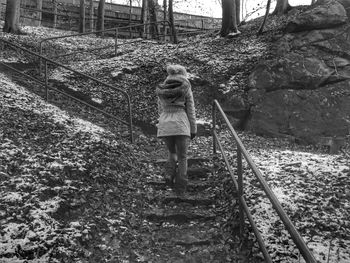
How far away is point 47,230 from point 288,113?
272 inches

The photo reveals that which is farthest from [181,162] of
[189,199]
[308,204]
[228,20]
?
[228,20]

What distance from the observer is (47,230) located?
12.9ft

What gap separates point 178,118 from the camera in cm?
521

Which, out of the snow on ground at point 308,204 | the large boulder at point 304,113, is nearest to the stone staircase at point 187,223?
the snow on ground at point 308,204

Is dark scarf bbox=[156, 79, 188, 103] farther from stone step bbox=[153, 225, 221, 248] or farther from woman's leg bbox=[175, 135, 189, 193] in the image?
stone step bbox=[153, 225, 221, 248]

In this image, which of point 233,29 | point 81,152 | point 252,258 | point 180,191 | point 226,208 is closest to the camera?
point 252,258

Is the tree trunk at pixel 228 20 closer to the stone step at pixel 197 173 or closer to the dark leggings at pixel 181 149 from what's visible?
the stone step at pixel 197 173

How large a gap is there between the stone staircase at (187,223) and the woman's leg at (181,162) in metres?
0.15

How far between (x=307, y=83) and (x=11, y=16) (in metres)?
11.4

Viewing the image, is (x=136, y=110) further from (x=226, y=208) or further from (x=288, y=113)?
(x=226, y=208)

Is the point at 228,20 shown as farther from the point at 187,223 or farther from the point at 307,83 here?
the point at 187,223

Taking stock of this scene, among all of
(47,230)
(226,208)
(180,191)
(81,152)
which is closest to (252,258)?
(226,208)

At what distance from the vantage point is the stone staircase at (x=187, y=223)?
4.11 m

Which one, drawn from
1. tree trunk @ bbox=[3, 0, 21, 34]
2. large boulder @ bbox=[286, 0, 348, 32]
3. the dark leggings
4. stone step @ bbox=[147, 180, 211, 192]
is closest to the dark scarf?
the dark leggings
